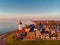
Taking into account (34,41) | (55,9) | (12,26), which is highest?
(55,9)

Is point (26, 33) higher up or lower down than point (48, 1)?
lower down

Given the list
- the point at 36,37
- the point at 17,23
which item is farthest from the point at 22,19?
the point at 36,37

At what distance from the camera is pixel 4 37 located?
12.1 ft

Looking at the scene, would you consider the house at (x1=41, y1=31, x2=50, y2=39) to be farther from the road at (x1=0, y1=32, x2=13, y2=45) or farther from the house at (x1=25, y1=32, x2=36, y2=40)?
the road at (x1=0, y1=32, x2=13, y2=45)

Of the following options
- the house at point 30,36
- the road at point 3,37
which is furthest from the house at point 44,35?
the road at point 3,37

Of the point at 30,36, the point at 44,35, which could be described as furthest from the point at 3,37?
the point at 44,35

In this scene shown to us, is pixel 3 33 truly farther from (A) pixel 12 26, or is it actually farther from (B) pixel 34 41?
(B) pixel 34 41

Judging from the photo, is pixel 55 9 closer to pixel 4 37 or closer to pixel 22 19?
pixel 22 19

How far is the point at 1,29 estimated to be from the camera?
364cm

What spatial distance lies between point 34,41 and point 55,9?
1.91 ft

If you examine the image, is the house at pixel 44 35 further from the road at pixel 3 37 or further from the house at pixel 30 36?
the road at pixel 3 37

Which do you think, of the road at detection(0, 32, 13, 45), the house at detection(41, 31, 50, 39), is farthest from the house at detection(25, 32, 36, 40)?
the road at detection(0, 32, 13, 45)

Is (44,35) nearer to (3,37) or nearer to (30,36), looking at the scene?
(30,36)

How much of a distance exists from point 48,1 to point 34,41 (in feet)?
2.11
